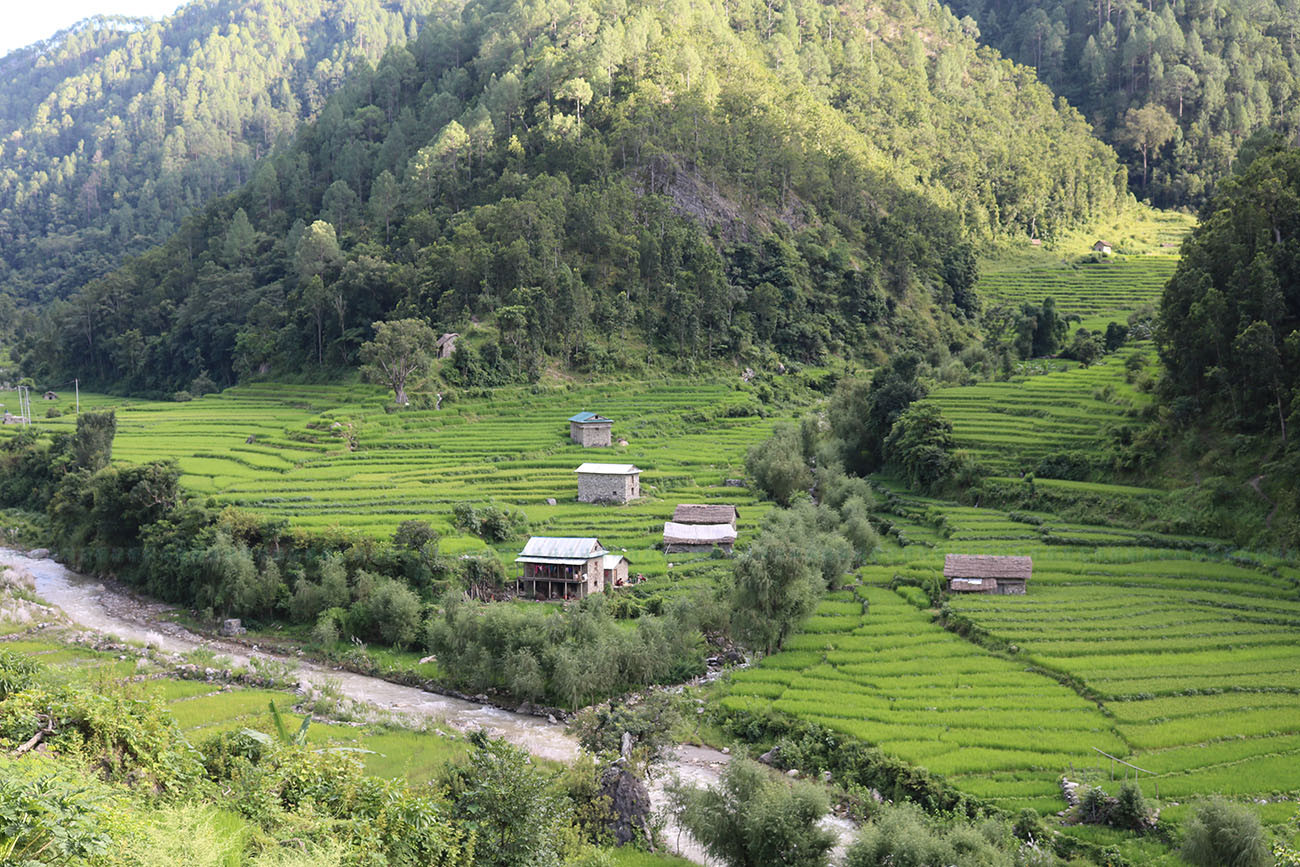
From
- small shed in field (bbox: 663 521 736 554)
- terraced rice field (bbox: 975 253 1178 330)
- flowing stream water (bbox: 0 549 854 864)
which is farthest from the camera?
terraced rice field (bbox: 975 253 1178 330)

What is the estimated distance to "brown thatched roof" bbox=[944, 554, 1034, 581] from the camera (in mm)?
47094

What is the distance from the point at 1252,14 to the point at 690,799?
181216mm

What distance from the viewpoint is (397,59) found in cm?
12656

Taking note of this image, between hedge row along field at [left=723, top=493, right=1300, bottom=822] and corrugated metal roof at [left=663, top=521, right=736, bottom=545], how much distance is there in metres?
7.23

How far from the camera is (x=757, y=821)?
2688 centimetres

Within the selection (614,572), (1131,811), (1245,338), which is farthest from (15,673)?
(1245,338)

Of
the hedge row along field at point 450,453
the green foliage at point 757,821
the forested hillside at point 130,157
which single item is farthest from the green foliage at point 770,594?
the forested hillside at point 130,157

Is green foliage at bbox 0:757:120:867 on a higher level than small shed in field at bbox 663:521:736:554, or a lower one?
higher

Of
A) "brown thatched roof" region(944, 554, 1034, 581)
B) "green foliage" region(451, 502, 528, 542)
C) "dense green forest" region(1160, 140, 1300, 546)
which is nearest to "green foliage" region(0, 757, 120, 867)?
"green foliage" region(451, 502, 528, 542)

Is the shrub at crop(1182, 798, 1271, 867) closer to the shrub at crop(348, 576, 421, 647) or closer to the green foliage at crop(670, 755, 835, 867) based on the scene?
the green foliage at crop(670, 755, 835, 867)

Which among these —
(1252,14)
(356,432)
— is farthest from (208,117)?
(1252,14)

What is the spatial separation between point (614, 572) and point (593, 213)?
153 ft

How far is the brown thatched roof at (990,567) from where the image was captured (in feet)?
155

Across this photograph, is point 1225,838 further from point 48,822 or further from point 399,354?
point 399,354
